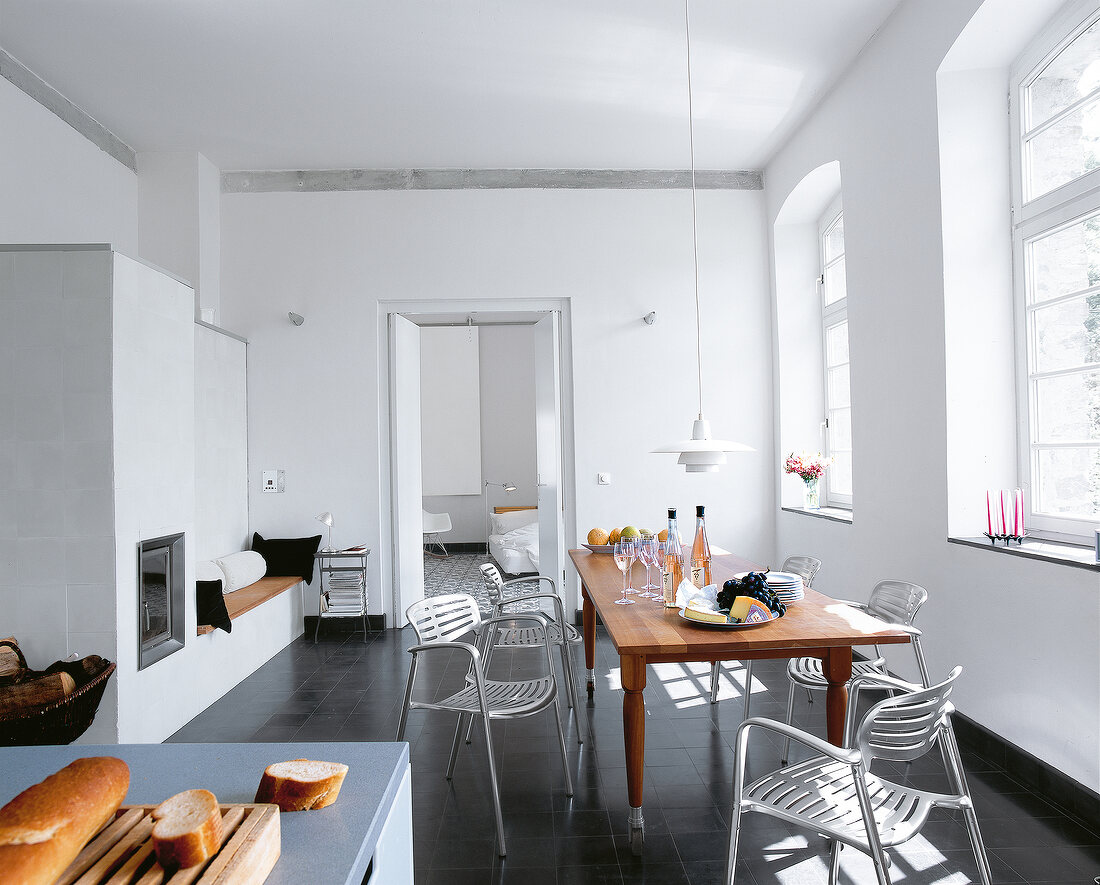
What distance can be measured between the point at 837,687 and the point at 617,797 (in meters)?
1.00

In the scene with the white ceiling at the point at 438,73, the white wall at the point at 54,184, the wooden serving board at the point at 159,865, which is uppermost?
the white ceiling at the point at 438,73

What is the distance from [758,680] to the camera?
14.1 ft

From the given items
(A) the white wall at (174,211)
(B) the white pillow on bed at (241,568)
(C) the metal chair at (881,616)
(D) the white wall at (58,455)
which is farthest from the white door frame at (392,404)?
(C) the metal chair at (881,616)

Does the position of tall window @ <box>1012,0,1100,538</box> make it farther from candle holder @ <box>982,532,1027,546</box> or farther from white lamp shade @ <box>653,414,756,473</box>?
white lamp shade @ <box>653,414,756,473</box>

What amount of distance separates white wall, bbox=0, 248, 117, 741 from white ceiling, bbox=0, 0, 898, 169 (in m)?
1.77

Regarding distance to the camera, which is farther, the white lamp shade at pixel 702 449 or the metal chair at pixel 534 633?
the metal chair at pixel 534 633

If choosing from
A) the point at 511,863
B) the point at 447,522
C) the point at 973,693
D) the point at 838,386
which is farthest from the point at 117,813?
the point at 447,522

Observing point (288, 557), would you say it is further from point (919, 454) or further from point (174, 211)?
point (919, 454)

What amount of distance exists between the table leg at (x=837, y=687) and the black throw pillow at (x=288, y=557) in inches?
166

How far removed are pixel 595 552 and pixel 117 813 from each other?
3614 mm

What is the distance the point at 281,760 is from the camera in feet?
3.76

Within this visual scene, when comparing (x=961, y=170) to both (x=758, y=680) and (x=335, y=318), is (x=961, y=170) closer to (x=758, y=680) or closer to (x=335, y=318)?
(x=758, y=680)

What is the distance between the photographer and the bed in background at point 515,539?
794cm

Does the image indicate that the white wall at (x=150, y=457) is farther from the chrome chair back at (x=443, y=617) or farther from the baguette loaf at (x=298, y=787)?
the baguette loaf at (x=298, y=787)
